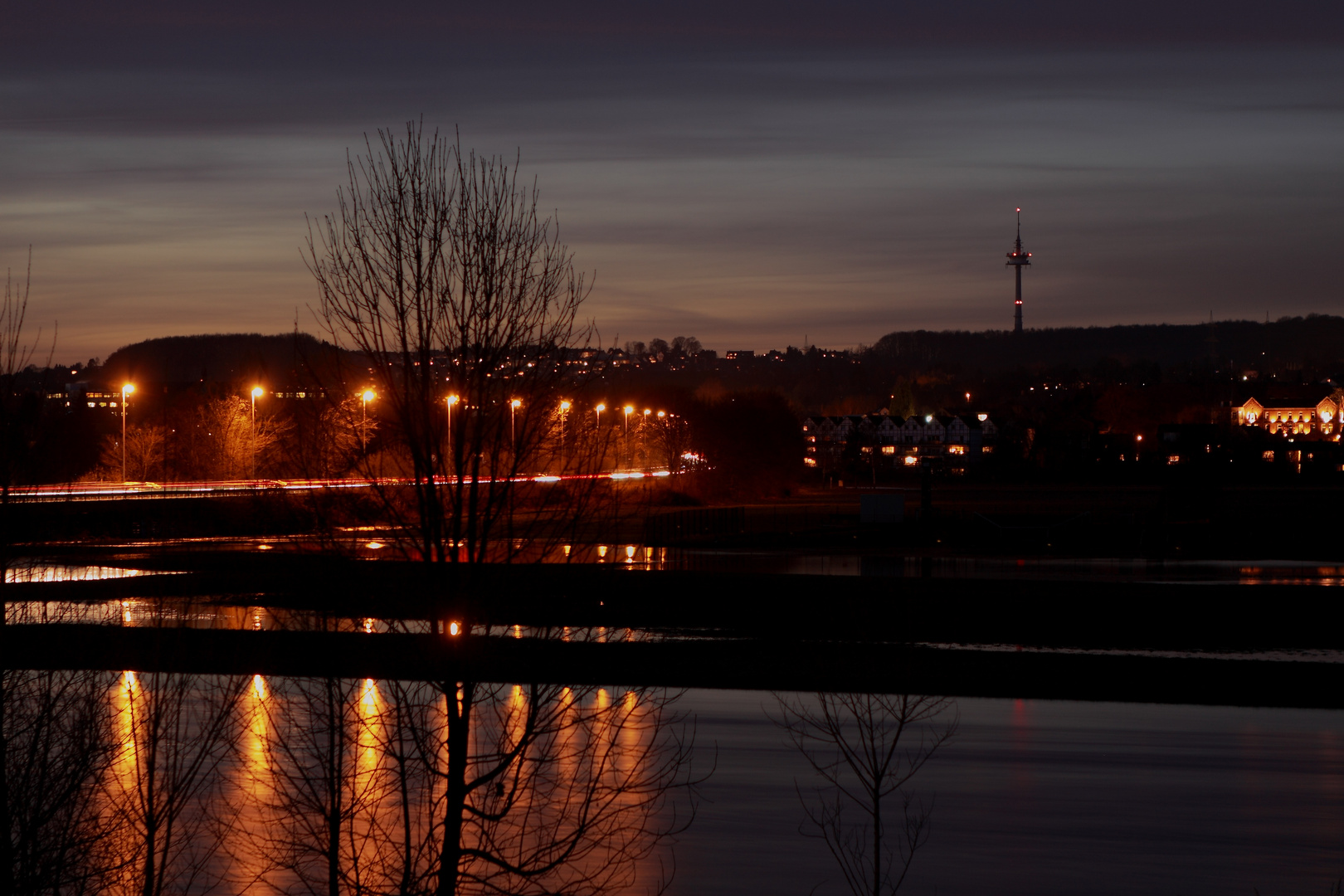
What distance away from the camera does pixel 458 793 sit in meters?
9.99

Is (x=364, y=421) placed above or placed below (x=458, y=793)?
above

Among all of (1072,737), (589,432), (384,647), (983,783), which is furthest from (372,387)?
(1072,737)

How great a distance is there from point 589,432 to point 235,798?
40.0ft

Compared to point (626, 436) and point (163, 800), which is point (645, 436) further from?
point (163, 800)

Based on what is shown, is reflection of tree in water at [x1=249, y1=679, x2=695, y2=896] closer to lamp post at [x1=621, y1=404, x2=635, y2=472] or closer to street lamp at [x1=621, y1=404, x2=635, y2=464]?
street lamp at [x1=621, y1=404, x2=635, y2=464]

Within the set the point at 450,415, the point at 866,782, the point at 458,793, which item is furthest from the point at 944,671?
the point at 458,793

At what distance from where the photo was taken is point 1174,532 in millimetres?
68625

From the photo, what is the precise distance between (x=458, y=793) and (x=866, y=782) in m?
6.63

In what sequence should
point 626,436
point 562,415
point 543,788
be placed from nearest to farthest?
point 562,415, point 543,788, point 626,436

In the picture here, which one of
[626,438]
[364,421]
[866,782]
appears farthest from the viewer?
[626,438]

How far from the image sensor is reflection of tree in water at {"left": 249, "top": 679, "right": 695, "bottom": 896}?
10.2 metres

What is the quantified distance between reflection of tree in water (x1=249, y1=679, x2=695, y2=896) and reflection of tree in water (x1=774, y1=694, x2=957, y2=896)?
7.60ft

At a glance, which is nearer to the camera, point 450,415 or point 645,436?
point 450,415

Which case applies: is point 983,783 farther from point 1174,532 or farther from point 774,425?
point 774,425
